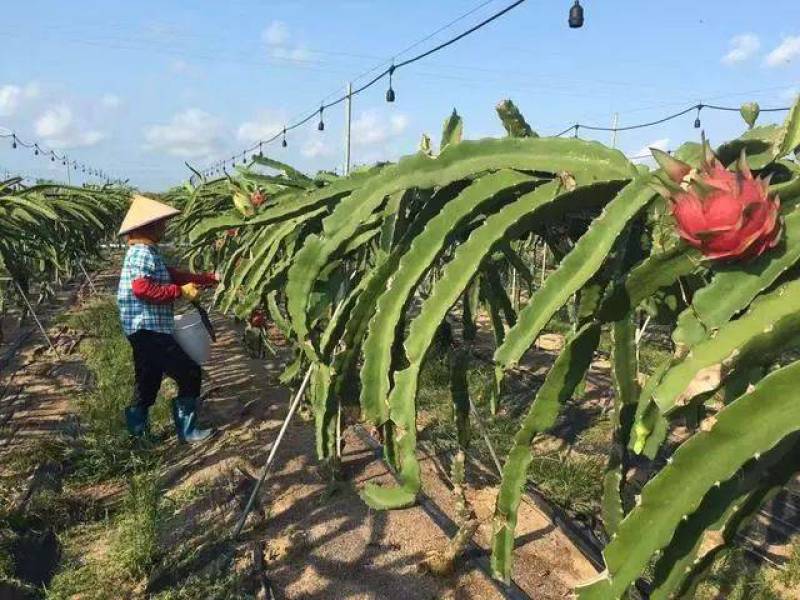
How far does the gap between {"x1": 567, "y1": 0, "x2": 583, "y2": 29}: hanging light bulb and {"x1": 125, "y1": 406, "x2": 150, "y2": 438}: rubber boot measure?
171 inches

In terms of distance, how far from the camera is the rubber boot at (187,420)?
424 cm

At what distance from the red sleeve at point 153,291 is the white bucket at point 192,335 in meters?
0.23

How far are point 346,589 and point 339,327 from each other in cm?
139

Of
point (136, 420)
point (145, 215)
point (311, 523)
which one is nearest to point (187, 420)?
point (136, 420)

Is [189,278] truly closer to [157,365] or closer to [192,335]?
[192,335]

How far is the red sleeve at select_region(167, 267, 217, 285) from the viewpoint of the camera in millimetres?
4195

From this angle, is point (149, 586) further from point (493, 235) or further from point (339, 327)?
point (493, 235)

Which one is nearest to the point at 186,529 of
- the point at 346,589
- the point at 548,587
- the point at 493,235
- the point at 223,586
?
the point at 223,586

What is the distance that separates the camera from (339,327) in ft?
6.06

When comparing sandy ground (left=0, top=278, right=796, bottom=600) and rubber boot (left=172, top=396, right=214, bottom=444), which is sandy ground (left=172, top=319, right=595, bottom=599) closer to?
sandy ground (left=0, top=278, right=796, bottom=600)

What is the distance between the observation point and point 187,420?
4258mm

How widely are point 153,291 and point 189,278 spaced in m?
0.33

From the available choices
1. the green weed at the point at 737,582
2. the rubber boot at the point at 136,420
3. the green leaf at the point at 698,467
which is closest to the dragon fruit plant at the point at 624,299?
the green leaf at the point at 698,467

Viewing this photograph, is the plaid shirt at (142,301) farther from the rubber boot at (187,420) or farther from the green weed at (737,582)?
the green weed at (737,582)
